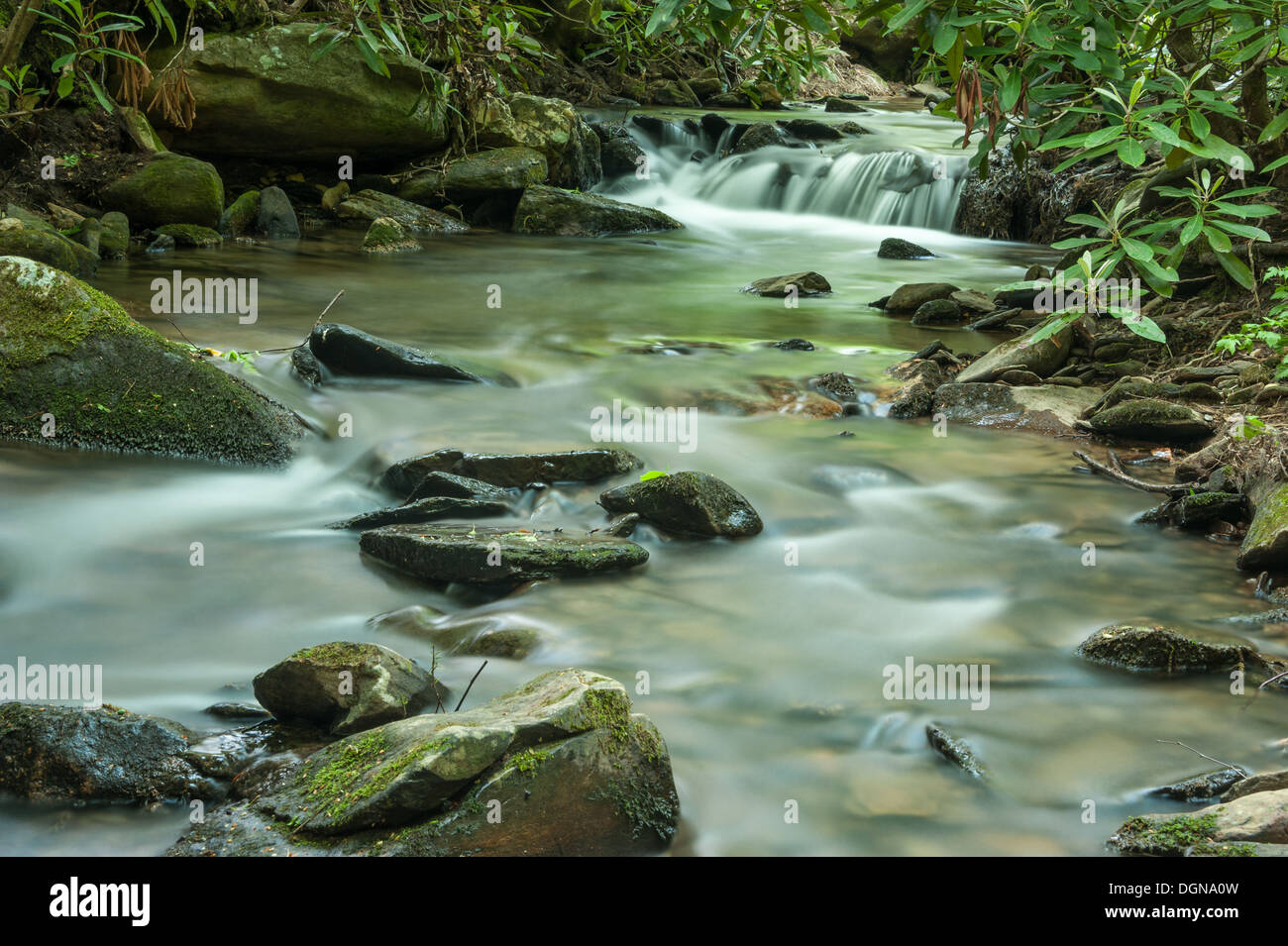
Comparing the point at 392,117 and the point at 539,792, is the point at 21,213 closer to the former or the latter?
the point at 392,117

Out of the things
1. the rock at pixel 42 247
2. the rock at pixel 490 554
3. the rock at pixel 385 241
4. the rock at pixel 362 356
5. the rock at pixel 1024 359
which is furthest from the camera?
the rock at pixel 385 241

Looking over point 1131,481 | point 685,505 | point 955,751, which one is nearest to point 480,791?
point 955,751

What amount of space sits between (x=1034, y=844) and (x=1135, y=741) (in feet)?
2.16

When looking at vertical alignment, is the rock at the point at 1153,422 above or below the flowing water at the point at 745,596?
above

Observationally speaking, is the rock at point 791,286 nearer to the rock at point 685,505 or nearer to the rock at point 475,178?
the rock at point 475,178

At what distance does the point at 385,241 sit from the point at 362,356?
5.17 m

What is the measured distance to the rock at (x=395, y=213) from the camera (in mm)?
12562

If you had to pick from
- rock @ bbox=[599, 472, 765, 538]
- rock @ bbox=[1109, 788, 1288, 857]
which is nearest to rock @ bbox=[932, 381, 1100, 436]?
rock @ bbox=[599, 472, 765, 538]

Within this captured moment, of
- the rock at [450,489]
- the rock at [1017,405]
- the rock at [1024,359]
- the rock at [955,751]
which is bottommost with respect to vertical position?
the rock at [955,751]

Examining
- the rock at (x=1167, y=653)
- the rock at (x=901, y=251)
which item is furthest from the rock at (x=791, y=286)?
the rock at (x=1167, y=653)

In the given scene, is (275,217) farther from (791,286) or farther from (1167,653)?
(1167,653)

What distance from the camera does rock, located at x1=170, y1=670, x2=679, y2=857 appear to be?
8.25 feet

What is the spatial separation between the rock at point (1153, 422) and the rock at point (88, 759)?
200 inches

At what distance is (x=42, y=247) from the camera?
7.85 metres
